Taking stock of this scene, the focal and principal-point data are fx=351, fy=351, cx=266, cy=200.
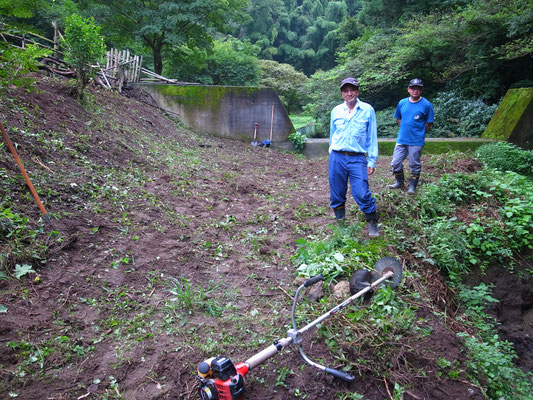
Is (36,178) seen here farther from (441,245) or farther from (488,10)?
(488,10)

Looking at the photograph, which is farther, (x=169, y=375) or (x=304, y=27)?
(x=304, y=27)

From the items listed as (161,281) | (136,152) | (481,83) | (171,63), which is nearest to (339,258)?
(161,281)

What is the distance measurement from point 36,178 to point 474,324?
17.0ft

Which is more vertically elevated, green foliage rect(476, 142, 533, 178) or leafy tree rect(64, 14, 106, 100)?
leafy tree rect(64, 14, 106, 100)

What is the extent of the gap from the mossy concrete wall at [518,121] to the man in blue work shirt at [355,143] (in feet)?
20.5

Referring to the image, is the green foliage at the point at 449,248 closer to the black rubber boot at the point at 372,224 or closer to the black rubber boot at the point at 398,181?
the black rubber boot at the point at 372,224

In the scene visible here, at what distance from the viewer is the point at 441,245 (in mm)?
4066

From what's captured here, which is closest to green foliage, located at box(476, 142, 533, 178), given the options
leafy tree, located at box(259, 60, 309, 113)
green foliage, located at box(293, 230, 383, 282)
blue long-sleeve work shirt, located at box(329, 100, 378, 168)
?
blue long-sleeve work shirt, located at box(329, 100, 378, 168)

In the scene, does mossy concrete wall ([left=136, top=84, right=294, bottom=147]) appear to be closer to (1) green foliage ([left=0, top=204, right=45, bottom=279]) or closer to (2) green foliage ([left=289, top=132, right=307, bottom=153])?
(2) green foliage ([left=289, top=132, right=307, bottom=153])

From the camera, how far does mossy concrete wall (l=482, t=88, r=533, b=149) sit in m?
8.32

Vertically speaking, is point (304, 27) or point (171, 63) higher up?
point (304, 27)

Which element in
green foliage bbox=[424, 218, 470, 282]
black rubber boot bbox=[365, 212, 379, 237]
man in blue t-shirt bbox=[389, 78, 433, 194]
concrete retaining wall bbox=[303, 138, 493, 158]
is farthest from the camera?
concrete retaining wall bbox=[303, 138, 493, 158]

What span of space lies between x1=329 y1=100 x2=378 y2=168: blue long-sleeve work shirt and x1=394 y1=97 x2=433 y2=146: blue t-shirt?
167 cm

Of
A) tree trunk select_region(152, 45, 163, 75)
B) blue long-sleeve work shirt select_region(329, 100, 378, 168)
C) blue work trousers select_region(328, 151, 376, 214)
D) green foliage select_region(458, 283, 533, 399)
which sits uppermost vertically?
tree trunk select_region(152, 45, 163, 75)
